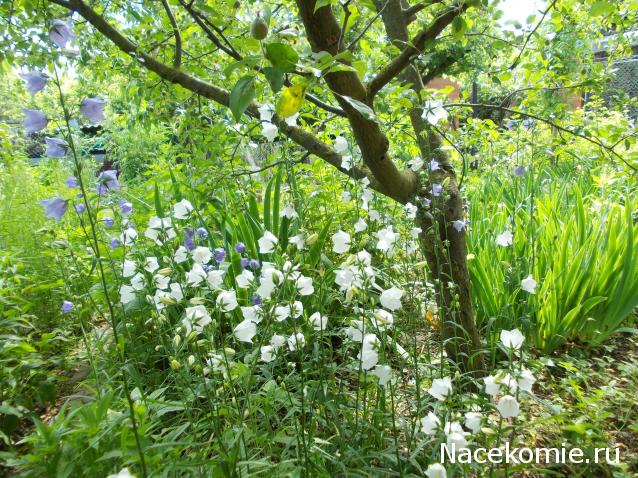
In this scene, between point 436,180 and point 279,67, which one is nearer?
point 279,67

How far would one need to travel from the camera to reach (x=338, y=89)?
1.46m

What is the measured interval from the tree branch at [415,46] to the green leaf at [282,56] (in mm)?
821

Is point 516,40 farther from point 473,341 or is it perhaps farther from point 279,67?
point 279,67

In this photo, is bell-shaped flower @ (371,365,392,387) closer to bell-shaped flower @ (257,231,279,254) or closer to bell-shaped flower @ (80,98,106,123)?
bell-shaped flower @ (257,231,279,254)

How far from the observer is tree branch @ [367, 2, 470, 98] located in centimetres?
139

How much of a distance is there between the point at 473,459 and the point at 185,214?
4.20ft

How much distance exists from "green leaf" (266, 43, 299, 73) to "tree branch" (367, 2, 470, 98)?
82 cm

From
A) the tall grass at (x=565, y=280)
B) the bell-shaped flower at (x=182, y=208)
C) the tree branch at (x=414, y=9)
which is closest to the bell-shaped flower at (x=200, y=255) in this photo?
the bell-shaped flower at (x=182, y=208)

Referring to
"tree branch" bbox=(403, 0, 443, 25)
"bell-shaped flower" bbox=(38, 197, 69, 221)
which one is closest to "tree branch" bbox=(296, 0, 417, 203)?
"tree branch" bbox=(403, 0, 443, 25)

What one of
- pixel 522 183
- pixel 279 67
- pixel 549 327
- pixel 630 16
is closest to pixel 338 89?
pixel 279 67

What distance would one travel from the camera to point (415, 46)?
1405mm

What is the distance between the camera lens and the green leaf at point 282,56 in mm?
682

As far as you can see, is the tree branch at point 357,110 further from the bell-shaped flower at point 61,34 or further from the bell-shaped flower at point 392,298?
the bell-shaped flower at point 61,34

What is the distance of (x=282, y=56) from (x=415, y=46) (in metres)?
0.88
